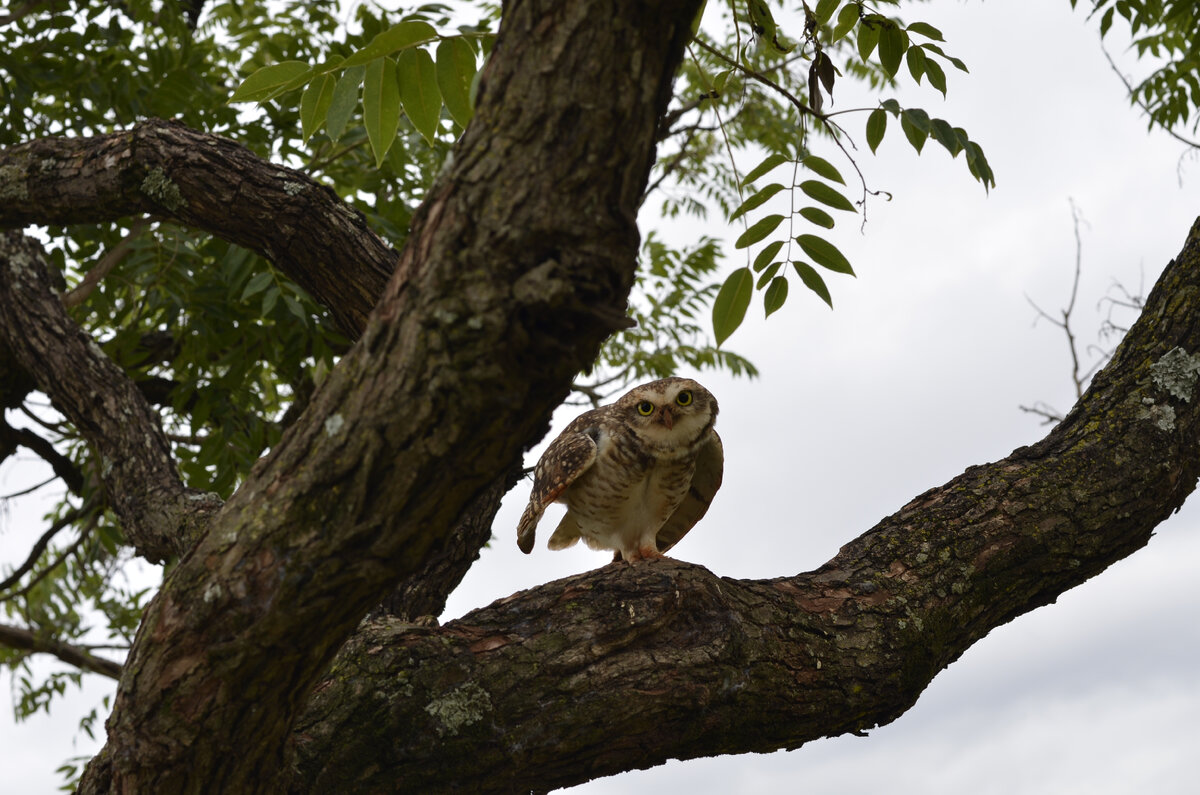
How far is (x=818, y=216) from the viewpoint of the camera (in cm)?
318

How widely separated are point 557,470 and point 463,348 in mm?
2633

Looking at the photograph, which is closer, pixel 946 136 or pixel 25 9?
pixel 946 136

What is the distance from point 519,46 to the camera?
84.2 inches

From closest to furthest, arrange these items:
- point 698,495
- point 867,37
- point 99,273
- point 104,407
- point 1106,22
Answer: point 867,37
point 104,407
point 1106,22
point 698,495
point 99,273

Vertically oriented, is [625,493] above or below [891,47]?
below

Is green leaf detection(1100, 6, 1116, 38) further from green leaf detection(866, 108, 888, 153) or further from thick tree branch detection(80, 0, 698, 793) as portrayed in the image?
thick tree branch detection(80, 0, 698, 793)

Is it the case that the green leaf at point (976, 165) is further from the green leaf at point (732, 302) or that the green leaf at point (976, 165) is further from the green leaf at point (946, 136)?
the green leaf at point (732, 302)

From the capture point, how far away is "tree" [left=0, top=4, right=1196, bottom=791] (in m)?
2.12

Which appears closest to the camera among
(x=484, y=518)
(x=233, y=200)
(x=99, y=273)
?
(x=233, y=200)

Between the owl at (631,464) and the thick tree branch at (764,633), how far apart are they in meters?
1.18

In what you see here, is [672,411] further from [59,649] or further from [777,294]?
[59,649]

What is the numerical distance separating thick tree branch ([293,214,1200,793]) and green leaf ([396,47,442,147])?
141 centimetres

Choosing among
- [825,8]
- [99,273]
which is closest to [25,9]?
[99,273]

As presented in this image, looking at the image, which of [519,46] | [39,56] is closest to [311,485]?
[519,46]
